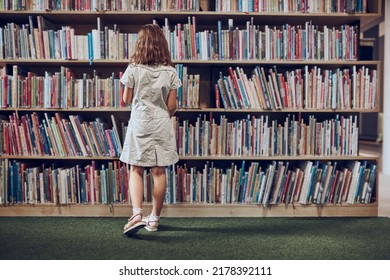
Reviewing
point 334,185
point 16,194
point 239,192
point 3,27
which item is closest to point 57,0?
point 3,27

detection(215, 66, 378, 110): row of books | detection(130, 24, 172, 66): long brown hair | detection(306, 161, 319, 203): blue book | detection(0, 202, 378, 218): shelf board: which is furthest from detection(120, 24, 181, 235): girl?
detection(306, 161, 319, 203): blue book

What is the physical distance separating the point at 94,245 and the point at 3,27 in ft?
6.18

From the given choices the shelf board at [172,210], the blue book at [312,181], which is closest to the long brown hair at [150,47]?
the shelf board at [172,210]

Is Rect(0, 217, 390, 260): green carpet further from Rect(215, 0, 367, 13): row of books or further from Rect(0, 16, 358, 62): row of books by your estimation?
Rect(215, 0, 367, 13): row of books

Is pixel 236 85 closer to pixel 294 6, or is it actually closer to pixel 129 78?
pixel 294 6

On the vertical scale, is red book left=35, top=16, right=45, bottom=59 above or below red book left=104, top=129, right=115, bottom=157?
above

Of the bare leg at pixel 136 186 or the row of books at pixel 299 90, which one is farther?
the row of books at pixel 299 90

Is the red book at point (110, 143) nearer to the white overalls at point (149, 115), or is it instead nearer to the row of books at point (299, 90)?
the white overalls at point (149, 115)

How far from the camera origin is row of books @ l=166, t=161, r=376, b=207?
3004 mm

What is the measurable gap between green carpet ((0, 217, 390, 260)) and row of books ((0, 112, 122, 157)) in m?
0.50

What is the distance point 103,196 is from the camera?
3.01 meters

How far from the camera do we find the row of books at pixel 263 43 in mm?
2947

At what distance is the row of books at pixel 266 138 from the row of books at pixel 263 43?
47 cm

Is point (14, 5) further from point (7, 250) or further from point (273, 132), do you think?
point (273, 132)
